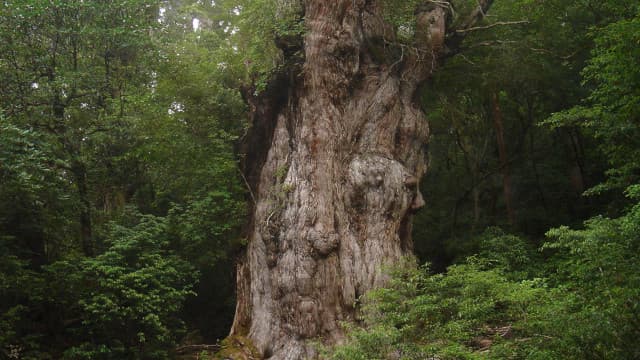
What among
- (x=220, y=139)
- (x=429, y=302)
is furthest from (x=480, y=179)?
(x=429, y=302)

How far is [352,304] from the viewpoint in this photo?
32.2 feet

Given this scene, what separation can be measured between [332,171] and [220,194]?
3.63m

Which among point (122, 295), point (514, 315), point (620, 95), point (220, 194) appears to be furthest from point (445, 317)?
point (220, 194)

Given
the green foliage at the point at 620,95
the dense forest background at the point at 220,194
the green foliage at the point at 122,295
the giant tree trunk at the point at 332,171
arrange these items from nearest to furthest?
the dense forest background at the point at 220,194 < the giant tree trunk at the point at 332,171 < the green foliage at the point at 620,95 < the green foliage at the point at 122,295

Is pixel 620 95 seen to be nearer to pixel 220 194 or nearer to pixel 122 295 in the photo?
pixel 220 194

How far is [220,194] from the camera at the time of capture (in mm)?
13023

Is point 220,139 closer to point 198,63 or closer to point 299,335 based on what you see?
point 198,63

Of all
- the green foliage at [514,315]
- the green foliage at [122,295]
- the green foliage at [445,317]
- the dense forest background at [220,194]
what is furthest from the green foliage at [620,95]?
the green foliage at [122,295]

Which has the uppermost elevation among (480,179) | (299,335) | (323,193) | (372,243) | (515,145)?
(515,145)

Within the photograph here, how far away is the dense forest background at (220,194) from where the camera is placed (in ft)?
21.6

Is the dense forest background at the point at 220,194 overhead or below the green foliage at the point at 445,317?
overhead

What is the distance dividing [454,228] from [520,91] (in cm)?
535

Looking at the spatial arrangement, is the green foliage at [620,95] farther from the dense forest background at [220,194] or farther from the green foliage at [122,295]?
the green foliage at [122,295]

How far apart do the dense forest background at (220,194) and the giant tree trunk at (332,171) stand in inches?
34.1
